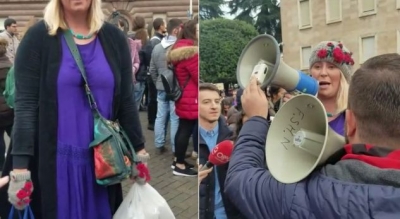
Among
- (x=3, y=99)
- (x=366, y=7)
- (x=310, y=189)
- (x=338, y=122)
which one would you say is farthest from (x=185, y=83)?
(x=310, y=189)

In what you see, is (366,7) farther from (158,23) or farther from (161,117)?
(158,23)

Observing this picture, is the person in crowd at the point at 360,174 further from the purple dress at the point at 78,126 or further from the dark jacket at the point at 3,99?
the dark jacket at the point at 3,99

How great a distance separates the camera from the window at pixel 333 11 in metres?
1.77

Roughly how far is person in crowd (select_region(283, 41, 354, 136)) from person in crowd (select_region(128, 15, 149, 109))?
4.06 metres

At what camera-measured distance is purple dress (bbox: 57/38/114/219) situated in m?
2.36

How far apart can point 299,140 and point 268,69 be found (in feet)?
0.99

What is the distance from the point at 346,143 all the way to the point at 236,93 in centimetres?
64

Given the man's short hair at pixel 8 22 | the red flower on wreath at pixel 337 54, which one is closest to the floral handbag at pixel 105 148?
the red flower on wreath at pixel 337 54

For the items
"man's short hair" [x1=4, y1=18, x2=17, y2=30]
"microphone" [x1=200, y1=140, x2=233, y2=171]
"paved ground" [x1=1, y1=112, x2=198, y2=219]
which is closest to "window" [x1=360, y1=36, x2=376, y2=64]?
"microphone" [x1=200, y1=140, x2=233, y2=171]

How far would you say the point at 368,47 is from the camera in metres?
1.74

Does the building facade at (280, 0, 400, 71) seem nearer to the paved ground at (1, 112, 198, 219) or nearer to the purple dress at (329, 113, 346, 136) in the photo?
the purple dress at (329, 113, 346, 136)

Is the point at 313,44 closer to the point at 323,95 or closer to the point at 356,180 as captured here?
the point at 323,95

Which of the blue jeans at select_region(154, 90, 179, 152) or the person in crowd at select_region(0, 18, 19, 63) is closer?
the person in crowd at select_region(0, 18, 19, 63)

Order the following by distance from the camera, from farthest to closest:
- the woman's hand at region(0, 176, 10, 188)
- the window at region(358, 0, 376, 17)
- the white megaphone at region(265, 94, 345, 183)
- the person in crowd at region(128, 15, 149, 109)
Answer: the person in crowd at region(128, 15, 149, 109) < the woman's hand at region(0, 176, 10, 188) < the window at region(358, 0, 376, 17) < the white megaphone at region(265, 94, 345, 183)
